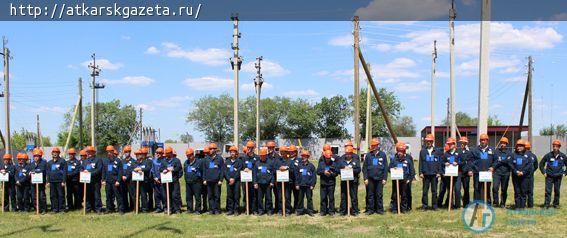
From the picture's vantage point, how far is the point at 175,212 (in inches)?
591

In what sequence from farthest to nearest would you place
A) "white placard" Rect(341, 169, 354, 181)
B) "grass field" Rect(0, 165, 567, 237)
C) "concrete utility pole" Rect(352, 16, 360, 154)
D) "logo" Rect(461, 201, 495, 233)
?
"concrete utility pole" Rect(352, 16, 360, 154)
"white placard" Rect(341, 169, 354, 181)
"logo" Rect(461, 201, 495, 233)
"grass field" Rect(0, 165, 567, 237)

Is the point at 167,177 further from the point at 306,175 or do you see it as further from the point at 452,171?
the point at 452,171

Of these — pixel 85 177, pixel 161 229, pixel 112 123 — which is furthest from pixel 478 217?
pixel 112 123

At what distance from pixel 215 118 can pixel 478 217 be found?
6665cm

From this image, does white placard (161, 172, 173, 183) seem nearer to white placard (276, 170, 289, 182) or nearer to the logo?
white placard (276, 170, 289, 182)

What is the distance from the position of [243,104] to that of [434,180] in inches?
2441

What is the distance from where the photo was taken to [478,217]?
12352mm

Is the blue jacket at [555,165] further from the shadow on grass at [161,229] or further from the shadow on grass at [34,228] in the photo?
the shadow on grass at [34,228]

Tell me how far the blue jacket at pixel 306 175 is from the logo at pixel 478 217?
357 cm

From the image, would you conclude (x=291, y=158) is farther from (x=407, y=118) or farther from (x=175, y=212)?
(x=407, y=118)

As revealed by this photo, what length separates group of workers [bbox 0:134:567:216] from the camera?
45.9ft

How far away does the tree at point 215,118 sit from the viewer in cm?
7750

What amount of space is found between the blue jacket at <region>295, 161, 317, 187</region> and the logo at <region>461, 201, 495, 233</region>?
357 cm

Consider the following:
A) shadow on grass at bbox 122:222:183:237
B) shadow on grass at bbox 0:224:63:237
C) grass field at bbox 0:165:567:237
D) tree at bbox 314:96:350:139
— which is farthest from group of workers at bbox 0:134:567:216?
tree at bbox 314:96:350:139
